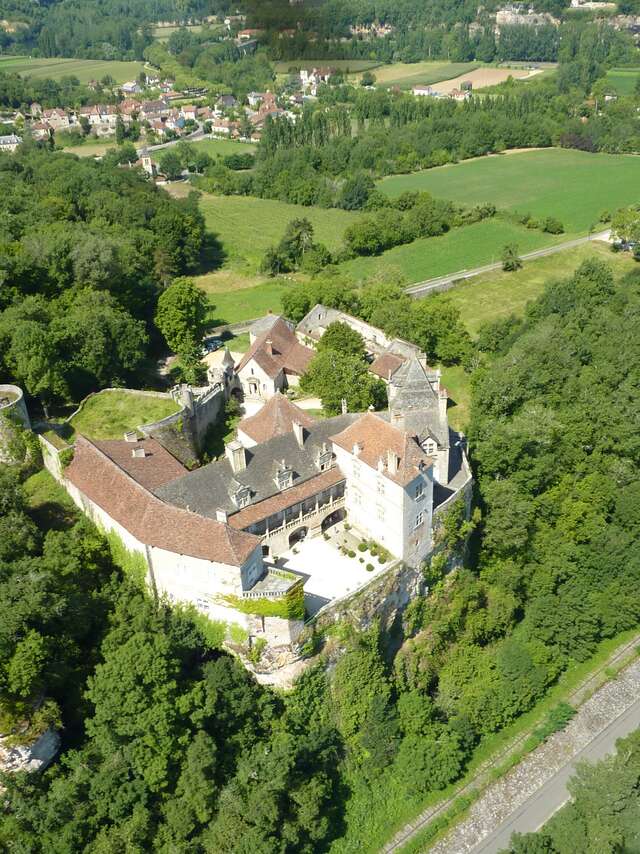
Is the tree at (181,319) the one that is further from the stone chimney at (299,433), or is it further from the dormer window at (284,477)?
the dormer window at (284,477)

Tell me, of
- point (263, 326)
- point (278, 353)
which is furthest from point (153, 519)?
point (263, 326)

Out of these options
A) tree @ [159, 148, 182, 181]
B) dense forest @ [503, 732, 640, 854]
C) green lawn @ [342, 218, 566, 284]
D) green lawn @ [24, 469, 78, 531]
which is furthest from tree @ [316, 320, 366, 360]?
tree @ [159, 148, 182, 181]

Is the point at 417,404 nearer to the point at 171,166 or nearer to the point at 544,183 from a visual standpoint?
the point at 544,183

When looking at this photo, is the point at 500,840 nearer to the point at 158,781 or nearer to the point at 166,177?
the point at 158,781

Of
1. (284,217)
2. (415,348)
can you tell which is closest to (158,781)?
(415,348)

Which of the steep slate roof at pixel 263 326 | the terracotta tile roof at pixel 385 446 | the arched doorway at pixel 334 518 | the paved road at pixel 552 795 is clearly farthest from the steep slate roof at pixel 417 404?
the steep slate roof at pixel 263 326

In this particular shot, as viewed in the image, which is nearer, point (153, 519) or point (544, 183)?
point (153, 519)
